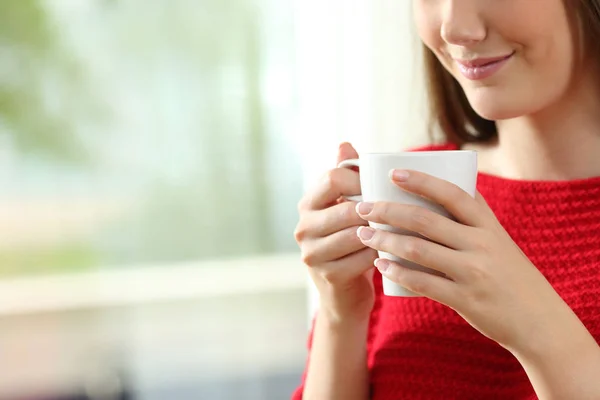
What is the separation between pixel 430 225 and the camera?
0.65m

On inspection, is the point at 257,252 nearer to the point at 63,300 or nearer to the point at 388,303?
the point at 63,300

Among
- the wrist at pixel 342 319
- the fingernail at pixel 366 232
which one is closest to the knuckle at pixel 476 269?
the fingernail at pixel 366 232

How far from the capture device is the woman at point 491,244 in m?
0.67

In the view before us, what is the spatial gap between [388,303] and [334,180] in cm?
32

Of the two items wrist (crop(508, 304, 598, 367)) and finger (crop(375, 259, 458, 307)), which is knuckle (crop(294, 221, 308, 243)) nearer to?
finger (crop(375, 259, 458, 307))

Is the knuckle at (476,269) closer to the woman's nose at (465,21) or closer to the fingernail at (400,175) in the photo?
the fingernail at (400,175)

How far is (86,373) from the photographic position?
1.91 m

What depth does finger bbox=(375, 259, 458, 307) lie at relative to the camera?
0.67 m

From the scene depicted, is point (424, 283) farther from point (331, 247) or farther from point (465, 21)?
point (465, 21)

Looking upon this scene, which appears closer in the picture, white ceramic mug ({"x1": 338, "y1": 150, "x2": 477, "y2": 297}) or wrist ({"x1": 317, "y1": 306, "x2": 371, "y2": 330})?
white ceramic mug ({"x1": 338, "y1": 150, "x2": 477, "y2": 297})

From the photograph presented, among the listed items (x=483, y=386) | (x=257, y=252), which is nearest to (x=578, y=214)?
(x=483, y=386)

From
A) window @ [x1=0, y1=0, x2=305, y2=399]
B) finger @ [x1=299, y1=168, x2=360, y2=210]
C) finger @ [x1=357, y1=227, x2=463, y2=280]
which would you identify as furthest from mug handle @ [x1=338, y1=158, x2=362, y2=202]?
window @ [x1=0, y1=0, x2=305, y2=399]

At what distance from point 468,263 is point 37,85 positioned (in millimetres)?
1390

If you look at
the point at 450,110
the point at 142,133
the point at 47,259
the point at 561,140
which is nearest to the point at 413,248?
the point at 561,140
